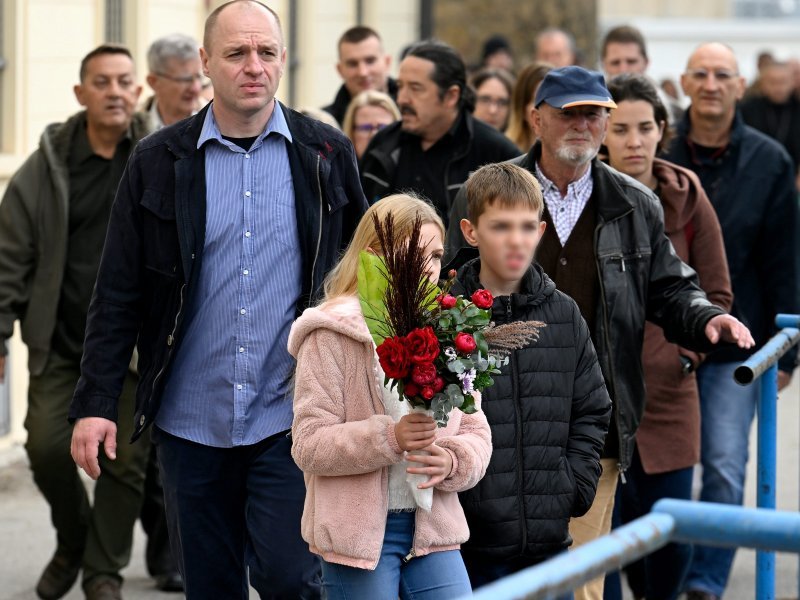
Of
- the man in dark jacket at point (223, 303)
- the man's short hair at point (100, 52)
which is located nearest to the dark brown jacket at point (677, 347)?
the man in dark jacket at point (223, 303)

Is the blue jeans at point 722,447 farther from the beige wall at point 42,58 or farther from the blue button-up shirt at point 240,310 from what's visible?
the beige wall at point 42,58

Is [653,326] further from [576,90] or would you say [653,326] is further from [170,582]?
[170,582]

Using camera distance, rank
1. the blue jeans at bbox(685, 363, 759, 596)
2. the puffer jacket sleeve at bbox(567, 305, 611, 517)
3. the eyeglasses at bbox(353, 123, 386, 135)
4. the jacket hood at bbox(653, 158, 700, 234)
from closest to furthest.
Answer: the puffer jacket sleeve at bbox(567, 305, 611, 517) → the jacket hood at bbox(653, 158, 700, 234) → the blue jeans at bbox(685, 363, 759, 596) → the eyeglasses at bbox(353, 123, 386, 135)

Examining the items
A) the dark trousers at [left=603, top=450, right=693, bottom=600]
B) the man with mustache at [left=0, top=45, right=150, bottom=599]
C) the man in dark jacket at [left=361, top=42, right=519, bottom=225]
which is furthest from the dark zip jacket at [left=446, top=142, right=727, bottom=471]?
the man with mustache at [left=0, top=45, right=150, bottom=599]

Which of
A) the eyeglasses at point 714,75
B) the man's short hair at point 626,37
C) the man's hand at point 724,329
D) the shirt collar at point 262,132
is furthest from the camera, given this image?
the man's short hair at point 626,37

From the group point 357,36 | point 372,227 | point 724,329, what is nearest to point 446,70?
point 357,36

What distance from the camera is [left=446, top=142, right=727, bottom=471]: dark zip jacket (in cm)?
549

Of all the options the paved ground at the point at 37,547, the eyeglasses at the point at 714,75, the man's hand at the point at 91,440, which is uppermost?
the eyeglasses at the point at 714,75

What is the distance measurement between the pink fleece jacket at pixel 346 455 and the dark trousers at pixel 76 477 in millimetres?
2600

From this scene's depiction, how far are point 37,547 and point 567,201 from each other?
3.44 meters

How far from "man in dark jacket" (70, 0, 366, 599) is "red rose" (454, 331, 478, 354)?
1.06m

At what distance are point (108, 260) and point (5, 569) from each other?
2.95 metres

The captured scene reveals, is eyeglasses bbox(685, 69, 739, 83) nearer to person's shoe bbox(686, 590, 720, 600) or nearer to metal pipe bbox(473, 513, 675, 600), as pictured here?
person's shoe bbox(686, 590, 720, 600)

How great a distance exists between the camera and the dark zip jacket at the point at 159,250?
4871mm
